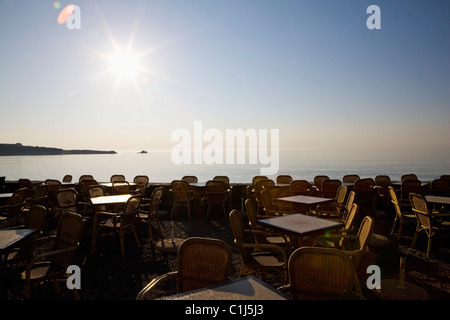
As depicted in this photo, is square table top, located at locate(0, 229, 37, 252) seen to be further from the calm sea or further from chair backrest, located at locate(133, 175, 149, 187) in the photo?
the calm sea

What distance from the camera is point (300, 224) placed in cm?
307

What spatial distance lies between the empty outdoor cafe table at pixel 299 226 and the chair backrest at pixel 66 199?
411 centimetres

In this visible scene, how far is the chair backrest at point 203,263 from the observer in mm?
1978

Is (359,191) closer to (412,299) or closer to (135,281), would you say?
(412,299)

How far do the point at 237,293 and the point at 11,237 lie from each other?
2356 mm

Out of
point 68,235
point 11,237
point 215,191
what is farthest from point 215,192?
point 11,237

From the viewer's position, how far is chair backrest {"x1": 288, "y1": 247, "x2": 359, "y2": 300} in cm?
172

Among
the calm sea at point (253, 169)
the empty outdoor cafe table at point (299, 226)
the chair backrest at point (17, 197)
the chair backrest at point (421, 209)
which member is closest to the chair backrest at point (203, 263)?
the empty outdoor cafe table at point (299, 226)

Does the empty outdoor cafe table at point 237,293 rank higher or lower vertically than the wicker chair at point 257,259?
higher

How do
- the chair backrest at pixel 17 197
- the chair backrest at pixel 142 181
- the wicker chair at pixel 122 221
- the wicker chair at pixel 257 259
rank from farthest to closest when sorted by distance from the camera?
the chair backrest at pixel 142 181
the chair backrest at pixel 17 197
the wicker chair at pixel 122 221
the wicker chair at pixel 257 259

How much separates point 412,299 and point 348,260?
1932 mm

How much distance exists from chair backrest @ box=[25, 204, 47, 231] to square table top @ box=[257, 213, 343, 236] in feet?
8.00

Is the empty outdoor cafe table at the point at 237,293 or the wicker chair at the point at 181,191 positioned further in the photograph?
the wicker chair at the point at 181,191

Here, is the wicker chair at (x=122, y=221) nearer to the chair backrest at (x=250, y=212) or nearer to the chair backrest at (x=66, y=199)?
the chair backrest at (x=66, y=199)
